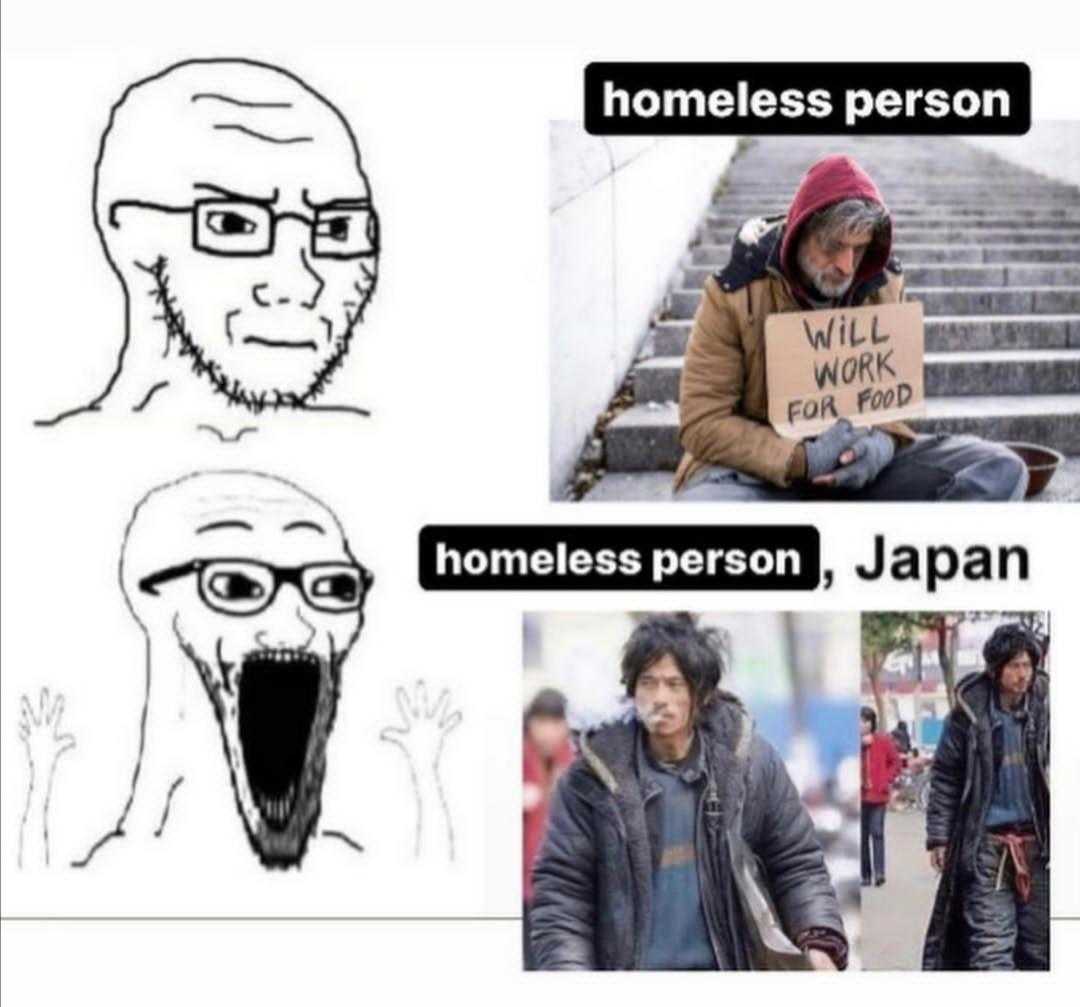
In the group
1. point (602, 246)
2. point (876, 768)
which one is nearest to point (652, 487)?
point (602, 246)

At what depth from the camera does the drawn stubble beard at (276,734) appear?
7.37 ft

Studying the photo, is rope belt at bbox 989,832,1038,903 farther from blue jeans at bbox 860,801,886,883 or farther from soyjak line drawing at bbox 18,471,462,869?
soyjak line drawing at bbox 18,471,462,869

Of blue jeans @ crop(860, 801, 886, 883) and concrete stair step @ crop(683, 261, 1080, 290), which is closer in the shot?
blue jeans @ crop(860, 801, 886, 883)

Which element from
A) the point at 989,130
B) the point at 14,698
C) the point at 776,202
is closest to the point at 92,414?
the point at 14,698

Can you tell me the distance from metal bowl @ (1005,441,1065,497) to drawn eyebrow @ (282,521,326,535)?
0.79 m

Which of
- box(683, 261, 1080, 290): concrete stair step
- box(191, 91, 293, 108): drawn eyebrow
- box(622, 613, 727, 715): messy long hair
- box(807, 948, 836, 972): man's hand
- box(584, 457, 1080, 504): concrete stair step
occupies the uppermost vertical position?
box(191, 91, 293, 108): drawn eyebrow

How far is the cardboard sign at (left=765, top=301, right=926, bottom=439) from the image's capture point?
2227 millimetres

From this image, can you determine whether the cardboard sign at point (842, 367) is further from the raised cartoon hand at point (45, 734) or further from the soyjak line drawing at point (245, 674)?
the raised cartoon hand at point (45, 734)

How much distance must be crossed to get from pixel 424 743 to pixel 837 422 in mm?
599

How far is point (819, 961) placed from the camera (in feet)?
7.32

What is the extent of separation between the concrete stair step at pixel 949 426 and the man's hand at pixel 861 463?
5cm

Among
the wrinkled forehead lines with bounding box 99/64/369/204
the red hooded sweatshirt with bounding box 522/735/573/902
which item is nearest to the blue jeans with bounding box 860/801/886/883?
the red hooded sweatshirt with bounding box 522/735/573/902

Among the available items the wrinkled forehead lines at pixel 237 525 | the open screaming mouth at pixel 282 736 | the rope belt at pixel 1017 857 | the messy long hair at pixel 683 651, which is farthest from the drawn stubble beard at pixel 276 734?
the rope belt at pixel 1017 857

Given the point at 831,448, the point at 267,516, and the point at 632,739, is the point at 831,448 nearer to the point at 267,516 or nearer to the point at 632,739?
the point at 632,739
